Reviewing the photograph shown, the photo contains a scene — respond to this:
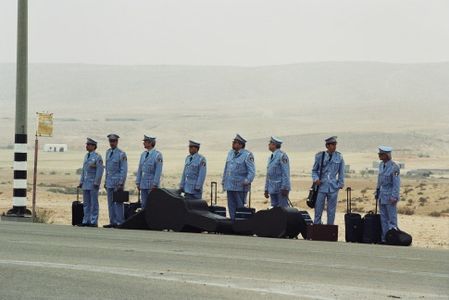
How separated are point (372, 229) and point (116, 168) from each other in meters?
5.90

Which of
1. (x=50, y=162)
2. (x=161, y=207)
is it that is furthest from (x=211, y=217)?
(x=50, y=162)

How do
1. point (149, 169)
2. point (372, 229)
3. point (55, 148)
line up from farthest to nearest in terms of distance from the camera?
1. point (55, 148)
2. point (149, 169)
3. point (372, 229)

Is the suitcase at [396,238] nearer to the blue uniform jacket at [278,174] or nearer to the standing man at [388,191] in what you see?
the standing man at [388,191]

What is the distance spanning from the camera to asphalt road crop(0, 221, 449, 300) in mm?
10867

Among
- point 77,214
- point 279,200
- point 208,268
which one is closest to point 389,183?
point 279,200

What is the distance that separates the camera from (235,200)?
21766 millimetres

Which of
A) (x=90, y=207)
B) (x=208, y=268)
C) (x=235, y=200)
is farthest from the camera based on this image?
(x=90, y=207)

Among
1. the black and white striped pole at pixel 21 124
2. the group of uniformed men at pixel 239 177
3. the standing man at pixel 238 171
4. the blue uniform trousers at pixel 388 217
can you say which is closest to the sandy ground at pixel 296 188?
the black and white striped pole at pixel 21 124

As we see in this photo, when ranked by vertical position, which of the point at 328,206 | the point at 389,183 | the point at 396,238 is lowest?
the point at 396,238

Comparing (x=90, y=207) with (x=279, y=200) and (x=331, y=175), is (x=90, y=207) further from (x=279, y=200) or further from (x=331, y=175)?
(x=331, y=175)

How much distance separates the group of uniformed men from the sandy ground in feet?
10.6

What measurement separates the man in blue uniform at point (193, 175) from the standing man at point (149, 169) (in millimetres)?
553

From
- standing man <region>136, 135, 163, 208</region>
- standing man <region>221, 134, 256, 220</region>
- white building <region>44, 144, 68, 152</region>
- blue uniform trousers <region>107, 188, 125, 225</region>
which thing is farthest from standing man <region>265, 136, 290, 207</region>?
white building <region>44, 144, 68, 152</region>

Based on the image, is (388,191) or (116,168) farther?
(116,168)
